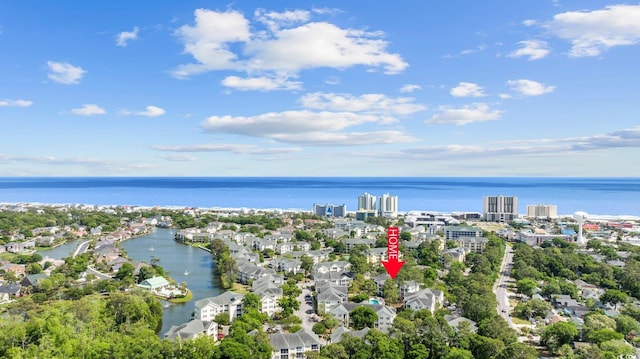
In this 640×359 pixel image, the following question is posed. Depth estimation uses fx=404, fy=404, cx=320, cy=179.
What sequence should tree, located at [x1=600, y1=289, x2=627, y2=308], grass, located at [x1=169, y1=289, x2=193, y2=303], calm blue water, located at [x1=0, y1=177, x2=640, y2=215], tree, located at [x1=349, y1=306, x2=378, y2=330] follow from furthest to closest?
calm blue water, located at [x1=0, y1=177, x2=640, y2=215] → grass, located at [x1=169, y1=289, x2=193, y2=303] → tree, located at [x1=600, y1=289, x2=627, y2=308] → tree, located at [x1=349, y1=306, x2=378, y2=330]

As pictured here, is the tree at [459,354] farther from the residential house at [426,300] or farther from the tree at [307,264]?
the tree at [307,264]

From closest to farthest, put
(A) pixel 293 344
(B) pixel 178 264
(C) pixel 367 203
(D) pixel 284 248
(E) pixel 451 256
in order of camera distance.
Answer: (A) pixel 293 344 → (E) pixel 451 256 → (B) pixel 178 264 → (D) pixel 284 248 → (C) pixel 367 203

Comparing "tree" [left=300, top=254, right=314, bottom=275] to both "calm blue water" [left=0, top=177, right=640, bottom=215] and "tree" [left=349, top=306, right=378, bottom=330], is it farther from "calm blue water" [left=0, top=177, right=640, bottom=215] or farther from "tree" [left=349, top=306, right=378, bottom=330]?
"calm blue water" [left=0, top=177, right=640, bottom=215]

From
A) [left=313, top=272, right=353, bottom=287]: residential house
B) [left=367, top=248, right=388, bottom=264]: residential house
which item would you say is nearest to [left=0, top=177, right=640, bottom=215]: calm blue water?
[left=367, top=248, right=388, bottom=264]: residential house

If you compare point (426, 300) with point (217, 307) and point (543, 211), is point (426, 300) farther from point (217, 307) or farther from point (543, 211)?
point (543, 211)

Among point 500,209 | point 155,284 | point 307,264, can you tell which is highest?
point 500,209

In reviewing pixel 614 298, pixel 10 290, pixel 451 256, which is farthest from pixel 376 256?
pixel 10 290

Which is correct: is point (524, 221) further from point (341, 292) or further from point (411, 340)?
point (411, 340)
